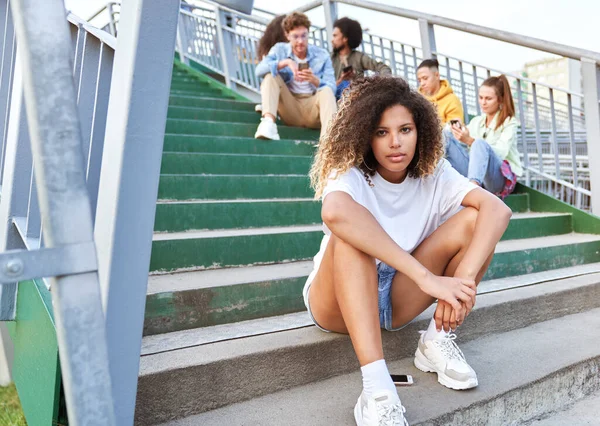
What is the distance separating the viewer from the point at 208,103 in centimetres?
534

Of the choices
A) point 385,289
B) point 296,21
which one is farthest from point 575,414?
point 296,21

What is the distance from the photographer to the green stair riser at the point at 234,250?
7.80 feet

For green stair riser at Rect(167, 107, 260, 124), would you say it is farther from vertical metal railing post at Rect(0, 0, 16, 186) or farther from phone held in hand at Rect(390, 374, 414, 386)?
phone held in hand at Rect(390, 374, 414, 386)

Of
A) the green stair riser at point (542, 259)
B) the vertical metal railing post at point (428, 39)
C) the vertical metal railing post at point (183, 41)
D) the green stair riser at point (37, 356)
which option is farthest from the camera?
the vertical metal railing post at point (183, 41)

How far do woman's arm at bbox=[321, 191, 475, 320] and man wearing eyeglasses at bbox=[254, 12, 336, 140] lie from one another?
9.52 ft

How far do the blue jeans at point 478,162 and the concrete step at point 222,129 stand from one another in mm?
1299

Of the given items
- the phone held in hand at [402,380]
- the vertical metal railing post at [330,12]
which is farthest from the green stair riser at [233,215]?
the vertical metal railing post at [330,12]

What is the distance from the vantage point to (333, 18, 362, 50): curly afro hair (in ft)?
17.6

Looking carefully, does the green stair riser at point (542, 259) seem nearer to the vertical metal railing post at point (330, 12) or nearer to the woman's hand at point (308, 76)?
the woman's hand at point (308, 76)

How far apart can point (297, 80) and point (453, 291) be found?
11.1 ft

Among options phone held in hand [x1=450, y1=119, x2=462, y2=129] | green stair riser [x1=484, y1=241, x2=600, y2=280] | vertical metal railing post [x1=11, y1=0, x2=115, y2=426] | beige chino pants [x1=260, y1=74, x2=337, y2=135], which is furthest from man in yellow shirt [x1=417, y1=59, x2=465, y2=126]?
vertical metal railing post [x1=11, y1=0, x2=115, y2=426]

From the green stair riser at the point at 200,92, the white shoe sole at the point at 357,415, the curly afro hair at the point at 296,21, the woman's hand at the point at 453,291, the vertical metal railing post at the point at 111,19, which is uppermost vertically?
the vertical metal railing post at the point at 111,19

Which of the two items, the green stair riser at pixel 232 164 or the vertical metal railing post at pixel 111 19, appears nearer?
the green stair riser at pixel 232 164

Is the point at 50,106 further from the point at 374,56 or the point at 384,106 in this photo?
the point at 374,56
